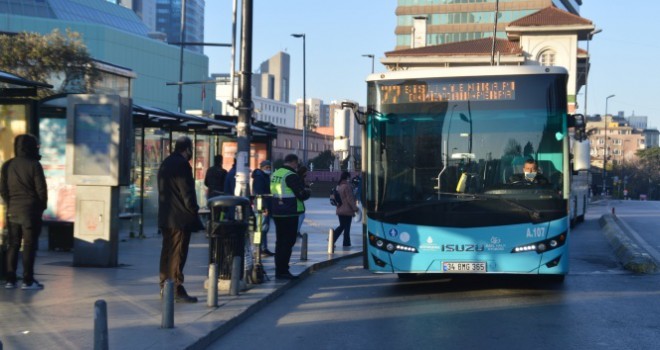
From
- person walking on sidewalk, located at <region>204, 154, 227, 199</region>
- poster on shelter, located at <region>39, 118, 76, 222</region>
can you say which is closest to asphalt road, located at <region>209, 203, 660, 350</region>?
poster on shelter, located at <region>39, 118, 76, 222</region>

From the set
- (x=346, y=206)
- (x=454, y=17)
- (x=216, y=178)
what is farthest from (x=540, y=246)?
(x=454, y=17)

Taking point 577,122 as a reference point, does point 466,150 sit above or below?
below

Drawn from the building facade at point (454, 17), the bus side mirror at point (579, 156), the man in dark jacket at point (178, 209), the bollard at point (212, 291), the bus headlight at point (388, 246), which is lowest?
the bollard at point (212, 291)

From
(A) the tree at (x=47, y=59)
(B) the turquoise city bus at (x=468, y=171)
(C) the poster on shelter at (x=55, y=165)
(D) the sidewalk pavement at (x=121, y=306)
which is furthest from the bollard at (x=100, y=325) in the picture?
(A) the tree at (x=47, y=59)

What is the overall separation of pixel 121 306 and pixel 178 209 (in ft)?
4.09

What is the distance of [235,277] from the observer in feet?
36.6

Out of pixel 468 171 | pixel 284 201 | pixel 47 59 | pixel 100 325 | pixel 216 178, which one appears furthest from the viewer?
Answer: pixel 47 59

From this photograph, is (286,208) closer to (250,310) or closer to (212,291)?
(250,310)

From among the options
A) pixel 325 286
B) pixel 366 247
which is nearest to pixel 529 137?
pixel 366 247

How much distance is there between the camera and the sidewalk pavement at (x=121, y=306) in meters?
8.01

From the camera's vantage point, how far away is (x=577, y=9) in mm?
→ 121688

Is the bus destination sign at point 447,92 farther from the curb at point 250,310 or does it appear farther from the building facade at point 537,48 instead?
the building facade at point 537,48

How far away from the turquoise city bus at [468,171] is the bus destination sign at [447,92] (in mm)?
14

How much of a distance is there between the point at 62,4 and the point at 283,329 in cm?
9521
